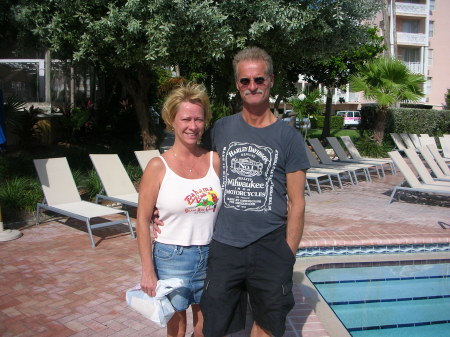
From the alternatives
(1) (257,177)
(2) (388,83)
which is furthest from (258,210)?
(2) (388,83)

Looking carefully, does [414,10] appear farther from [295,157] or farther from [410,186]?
[295,157]

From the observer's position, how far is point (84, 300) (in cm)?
398

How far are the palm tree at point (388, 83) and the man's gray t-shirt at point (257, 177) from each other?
12932 millimetres

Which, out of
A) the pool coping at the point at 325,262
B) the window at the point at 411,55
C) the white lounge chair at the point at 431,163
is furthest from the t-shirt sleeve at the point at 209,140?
the window at the point at 411,55

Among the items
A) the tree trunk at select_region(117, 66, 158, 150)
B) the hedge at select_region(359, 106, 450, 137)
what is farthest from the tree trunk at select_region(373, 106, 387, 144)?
the tree trunk at select_region(117, 66, 158, 150)

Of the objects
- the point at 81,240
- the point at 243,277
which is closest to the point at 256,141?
the point at 243,277

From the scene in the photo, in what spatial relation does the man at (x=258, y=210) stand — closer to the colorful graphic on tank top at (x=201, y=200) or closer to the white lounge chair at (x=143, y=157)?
the colorful graphic on tank top at (x=201, y=200)

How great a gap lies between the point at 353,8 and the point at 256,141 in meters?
7.63

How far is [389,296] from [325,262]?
0.74 m

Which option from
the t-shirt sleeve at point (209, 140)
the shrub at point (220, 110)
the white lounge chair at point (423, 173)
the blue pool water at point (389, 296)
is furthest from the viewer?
the shrub at point (220, 110)

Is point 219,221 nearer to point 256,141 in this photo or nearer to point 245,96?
point 256,141

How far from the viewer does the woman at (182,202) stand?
7.59 ft

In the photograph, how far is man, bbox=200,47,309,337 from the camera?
2.20 meters

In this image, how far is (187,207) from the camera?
2.31 metres
